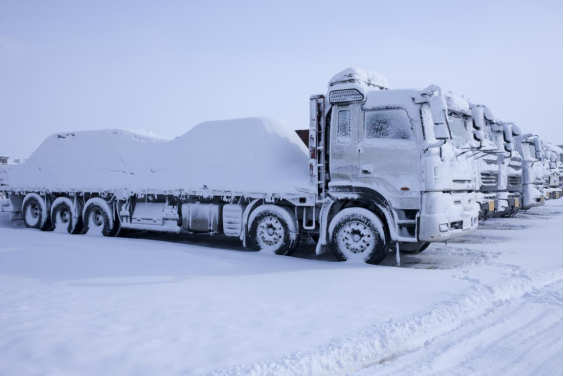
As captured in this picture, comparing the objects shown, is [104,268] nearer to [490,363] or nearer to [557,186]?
[490,363]

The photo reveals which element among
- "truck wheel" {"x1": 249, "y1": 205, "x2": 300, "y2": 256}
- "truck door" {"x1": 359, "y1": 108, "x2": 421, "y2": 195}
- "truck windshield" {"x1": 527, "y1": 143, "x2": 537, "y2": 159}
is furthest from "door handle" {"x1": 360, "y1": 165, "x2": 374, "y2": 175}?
"truck windshield" {"x1": 527, "y1": 143, "x2": 537, "y2": 159}

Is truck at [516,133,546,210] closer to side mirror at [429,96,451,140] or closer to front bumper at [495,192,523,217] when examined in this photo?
front bumper at [495,192,523,217]

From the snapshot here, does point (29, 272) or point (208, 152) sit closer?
point (29, 272)

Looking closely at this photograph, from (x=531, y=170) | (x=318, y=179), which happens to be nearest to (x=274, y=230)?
(x=318, y=179)

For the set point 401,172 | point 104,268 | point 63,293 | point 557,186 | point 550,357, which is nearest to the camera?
point 550,357

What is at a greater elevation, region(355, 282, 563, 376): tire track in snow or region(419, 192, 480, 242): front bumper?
region(419, 192, 480, 242): front bumper

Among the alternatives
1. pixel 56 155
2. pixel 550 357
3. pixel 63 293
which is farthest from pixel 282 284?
pixel 56 155

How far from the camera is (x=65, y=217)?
12891mm

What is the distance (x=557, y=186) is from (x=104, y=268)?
19.4 m

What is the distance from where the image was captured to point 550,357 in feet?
13.2

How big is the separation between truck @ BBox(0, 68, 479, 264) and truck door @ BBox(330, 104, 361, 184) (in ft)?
0.06

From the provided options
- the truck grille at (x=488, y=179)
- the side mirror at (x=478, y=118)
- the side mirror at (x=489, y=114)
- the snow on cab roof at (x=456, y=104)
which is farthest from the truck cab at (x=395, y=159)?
the side mirror at (x=489, y=114)

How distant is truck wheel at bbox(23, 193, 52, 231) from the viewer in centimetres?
1324

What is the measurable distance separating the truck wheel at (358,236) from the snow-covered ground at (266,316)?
344mm
